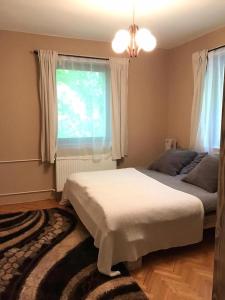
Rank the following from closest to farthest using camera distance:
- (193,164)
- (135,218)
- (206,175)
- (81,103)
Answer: (135,218) → (206,175) → (193,164) → (81,103)

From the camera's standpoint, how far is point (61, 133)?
12.4ft

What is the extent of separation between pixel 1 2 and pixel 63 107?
152cm

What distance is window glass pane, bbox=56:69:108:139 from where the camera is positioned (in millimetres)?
3711

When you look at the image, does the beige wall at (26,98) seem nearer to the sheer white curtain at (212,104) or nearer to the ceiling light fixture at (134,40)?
the sheer white curtain at (212,104)

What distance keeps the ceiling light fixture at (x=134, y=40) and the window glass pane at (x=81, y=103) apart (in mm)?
1387

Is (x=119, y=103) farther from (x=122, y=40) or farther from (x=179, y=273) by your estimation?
(x=179, y=273)

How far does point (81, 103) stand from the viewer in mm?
3791

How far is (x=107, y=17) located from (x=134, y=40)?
29.3 inches

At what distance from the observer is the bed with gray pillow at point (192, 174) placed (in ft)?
8.22

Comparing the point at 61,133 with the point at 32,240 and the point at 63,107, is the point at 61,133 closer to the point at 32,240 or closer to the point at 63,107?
the point at 63,107

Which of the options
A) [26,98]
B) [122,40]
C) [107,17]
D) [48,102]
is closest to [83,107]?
[48,102]

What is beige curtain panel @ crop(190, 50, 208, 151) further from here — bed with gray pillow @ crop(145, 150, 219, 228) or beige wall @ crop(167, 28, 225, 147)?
→ bed with gray pillow @ crop(145, 150, 219, 228)

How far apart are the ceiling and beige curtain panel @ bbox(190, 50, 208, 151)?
35 cm

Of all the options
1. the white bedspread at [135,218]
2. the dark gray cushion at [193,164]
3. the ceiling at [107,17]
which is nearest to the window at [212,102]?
the dark gray cushion at [193,164]
